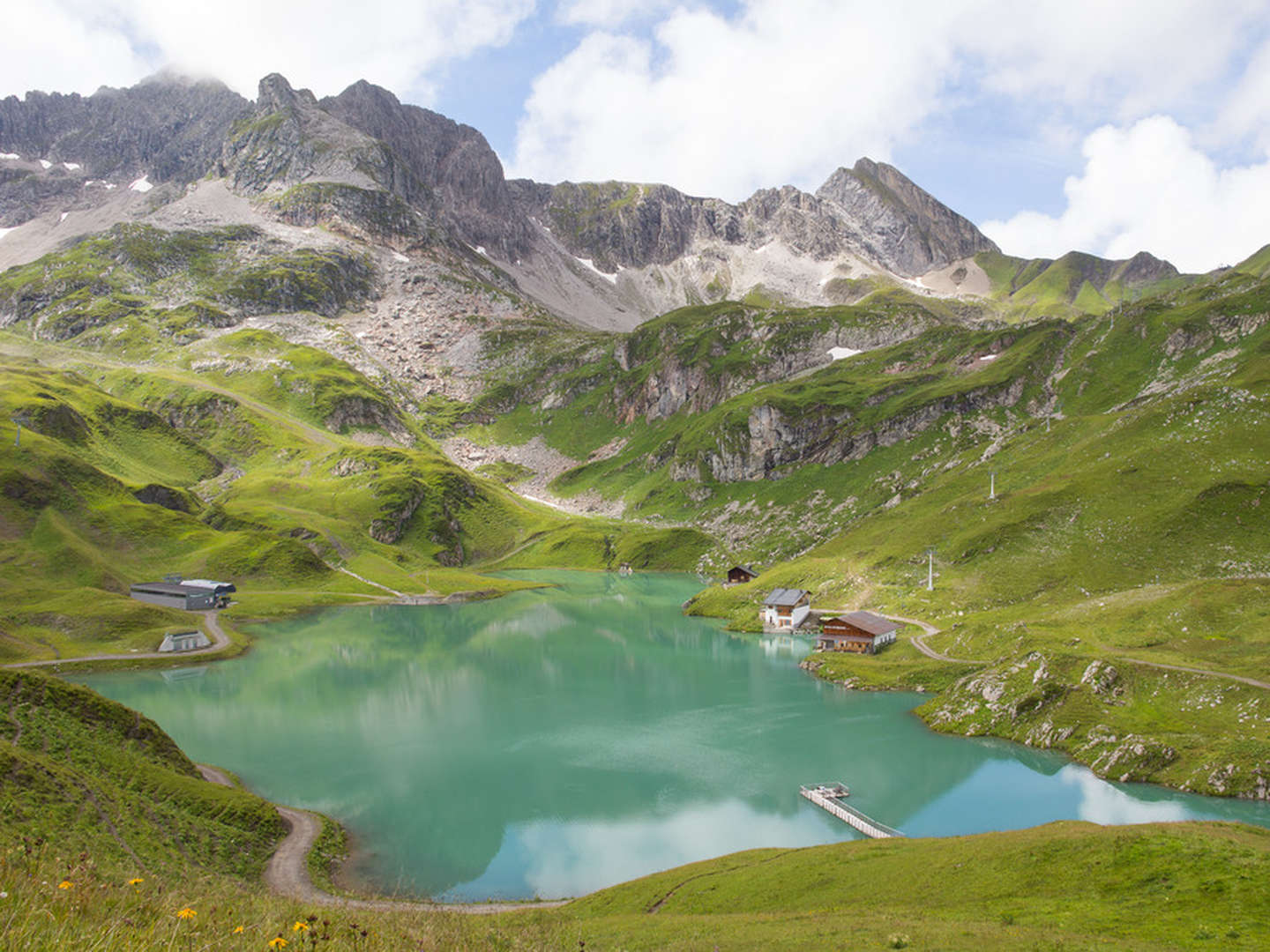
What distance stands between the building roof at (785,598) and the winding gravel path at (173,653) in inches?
3226

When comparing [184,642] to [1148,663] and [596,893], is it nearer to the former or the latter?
[596,893]

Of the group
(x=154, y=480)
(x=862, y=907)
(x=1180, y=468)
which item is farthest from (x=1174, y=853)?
(x=154, y=480)

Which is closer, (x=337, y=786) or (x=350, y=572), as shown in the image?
(x=337, y=786)

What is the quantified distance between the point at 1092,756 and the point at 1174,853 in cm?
3487

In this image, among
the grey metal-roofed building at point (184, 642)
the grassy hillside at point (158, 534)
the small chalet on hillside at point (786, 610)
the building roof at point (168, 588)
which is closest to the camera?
the grey metal-roofed building at point (184, 642)

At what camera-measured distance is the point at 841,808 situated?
48250mm

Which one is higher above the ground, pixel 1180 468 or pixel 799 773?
pixel 1180 468

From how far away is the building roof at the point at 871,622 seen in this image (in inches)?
3610

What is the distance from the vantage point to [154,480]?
169750mm

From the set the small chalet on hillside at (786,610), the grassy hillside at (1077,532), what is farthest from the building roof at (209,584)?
the small chalet on hillside at (786,610)

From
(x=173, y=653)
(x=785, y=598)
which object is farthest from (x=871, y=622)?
(x=173, y=653)

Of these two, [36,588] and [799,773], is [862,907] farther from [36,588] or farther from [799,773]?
[36,588]

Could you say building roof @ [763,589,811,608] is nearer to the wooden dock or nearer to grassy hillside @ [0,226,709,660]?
the wooden dock

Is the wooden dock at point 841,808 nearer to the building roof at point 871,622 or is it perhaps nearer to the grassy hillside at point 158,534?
the building roof at point 871,622
